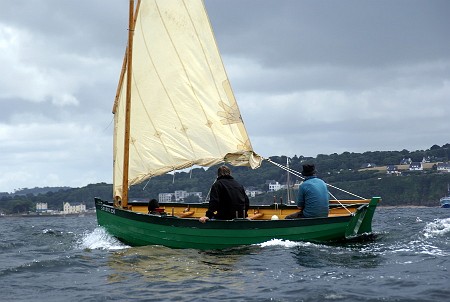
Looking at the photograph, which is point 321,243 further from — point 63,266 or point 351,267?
point 63,266

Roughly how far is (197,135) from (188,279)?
9.97 meters

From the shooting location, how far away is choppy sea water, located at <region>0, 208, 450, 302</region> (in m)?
13.3

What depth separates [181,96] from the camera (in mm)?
24750

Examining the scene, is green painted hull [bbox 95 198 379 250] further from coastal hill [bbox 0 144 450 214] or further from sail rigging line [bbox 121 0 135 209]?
coastal hill [bbox 0 144 450 214]

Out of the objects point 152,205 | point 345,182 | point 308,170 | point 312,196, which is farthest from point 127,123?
point 345,182

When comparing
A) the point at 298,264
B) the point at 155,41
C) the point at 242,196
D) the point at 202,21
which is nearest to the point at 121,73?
the point at 155,41

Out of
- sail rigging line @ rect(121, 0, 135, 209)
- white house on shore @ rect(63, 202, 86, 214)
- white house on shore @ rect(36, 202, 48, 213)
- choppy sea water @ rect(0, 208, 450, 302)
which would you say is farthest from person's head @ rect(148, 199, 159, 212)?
white house on shore @ rect(36, 202, 48, 213)

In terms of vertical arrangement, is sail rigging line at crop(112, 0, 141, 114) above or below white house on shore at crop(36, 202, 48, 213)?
above

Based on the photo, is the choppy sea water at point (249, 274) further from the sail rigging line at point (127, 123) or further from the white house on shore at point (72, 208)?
the white house on shore at point (72, 208)

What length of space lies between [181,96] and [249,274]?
10.5m

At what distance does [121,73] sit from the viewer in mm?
25656

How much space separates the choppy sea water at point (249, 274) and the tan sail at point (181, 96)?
4226 mm

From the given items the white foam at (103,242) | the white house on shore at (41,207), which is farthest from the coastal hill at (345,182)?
the white foam at (103,242)

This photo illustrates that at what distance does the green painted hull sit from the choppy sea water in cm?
35
